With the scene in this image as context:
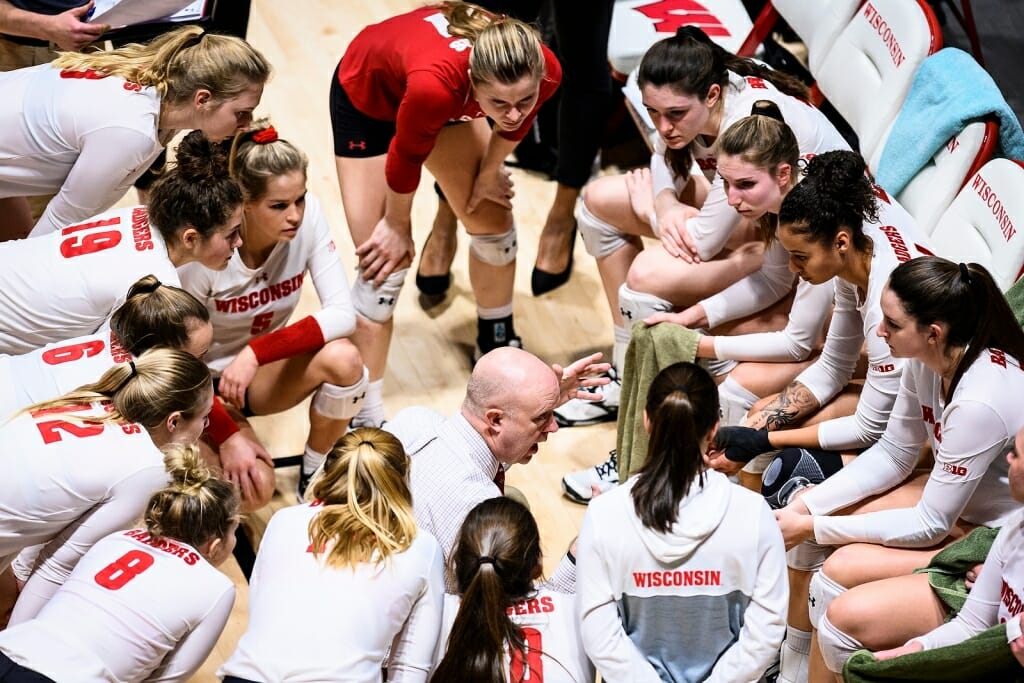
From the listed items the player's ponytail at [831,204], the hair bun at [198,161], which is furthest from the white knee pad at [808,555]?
the hair bun at [198,161]

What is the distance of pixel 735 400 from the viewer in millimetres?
3129

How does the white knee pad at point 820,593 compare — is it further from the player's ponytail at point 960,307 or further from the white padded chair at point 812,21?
the white padded chair at point 812,21

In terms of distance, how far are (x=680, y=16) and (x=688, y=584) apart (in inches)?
109

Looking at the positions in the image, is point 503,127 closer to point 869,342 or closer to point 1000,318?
point 869,342

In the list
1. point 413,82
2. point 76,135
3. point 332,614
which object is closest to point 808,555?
point 332,614

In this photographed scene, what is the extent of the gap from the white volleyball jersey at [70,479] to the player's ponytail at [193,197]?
1.81 feet

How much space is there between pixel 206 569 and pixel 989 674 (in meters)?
1.44

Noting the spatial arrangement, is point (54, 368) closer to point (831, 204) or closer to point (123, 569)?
point (123, 569)

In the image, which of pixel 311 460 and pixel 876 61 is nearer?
pixel 311 460

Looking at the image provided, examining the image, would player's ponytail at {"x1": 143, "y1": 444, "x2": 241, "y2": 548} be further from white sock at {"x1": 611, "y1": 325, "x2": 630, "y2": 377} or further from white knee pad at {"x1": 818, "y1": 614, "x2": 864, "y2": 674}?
white sock at {"x1": 611, "y1": 325, "x2": 630, "y2": 377}

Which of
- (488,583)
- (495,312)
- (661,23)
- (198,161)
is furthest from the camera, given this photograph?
(661,23)

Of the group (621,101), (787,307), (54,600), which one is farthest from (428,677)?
(621,101)

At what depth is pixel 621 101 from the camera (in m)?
4.63

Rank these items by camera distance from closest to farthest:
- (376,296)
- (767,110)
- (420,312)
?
(767,110) → (376,296) → (420,312)
